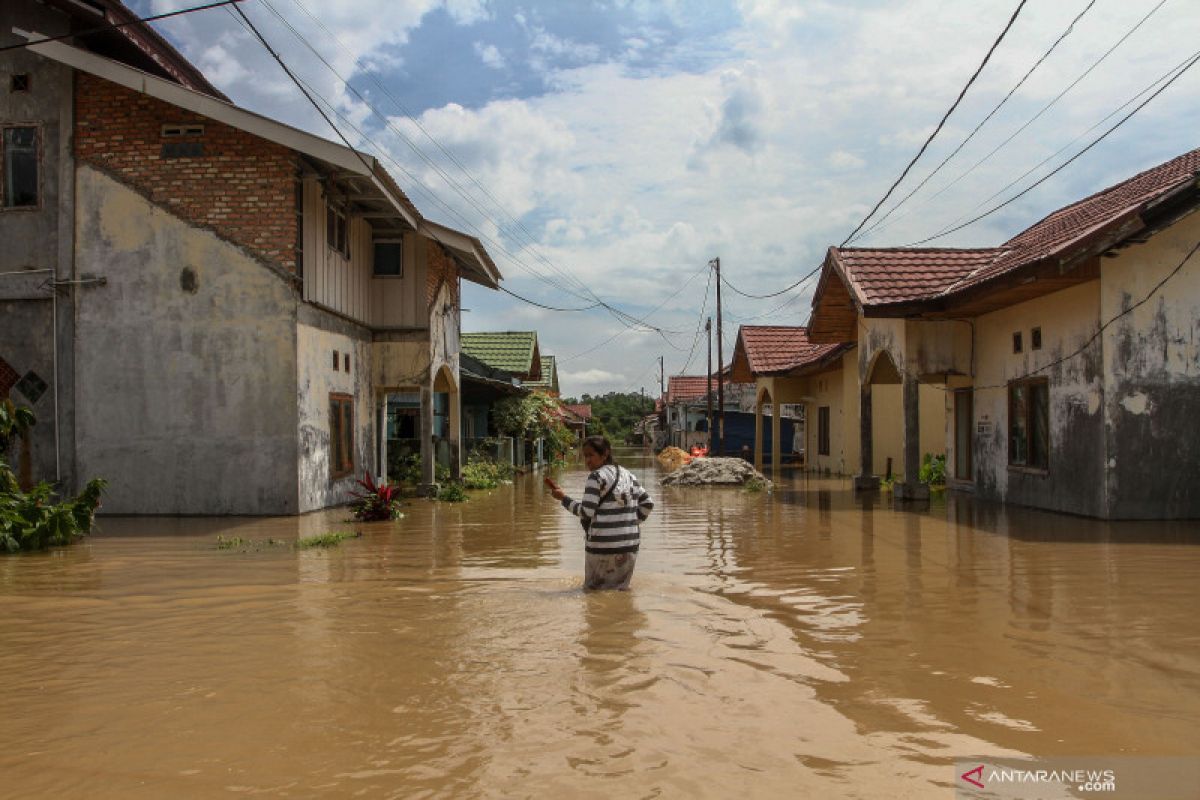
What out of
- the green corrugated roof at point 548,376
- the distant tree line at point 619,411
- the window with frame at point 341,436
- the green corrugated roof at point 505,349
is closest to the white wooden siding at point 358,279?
the window with frame at point 341,436

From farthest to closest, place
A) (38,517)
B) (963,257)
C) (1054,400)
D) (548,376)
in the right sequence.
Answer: (548,376)
(963,257)
(1054,400)
(38,517)

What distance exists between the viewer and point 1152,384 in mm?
12250

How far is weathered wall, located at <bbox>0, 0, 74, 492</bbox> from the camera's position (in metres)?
14.2

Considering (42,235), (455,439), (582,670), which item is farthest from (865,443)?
(42,235)

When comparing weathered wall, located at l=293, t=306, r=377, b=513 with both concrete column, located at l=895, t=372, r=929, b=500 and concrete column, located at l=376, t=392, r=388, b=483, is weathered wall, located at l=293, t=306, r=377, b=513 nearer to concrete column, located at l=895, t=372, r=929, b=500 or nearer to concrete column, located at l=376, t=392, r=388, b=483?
concrete column, located at l=376, t=392, r=388, b=483

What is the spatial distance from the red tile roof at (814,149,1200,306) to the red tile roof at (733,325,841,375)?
939 centimetres

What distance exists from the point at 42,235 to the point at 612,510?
37.8 feet

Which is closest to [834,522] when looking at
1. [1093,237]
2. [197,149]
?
[1093,237]

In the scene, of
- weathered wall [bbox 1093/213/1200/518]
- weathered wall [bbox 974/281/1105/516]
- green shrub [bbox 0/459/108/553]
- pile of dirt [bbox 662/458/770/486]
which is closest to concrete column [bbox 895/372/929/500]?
weathered wall [bbox 974/281/1105/516]

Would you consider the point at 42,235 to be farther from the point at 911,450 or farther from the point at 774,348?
the point at 774,348

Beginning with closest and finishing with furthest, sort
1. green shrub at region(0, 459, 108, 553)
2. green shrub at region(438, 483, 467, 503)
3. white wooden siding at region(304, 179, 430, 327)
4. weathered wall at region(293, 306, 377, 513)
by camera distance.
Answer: green shrub at region(0, 459, 108, 553) < weathered wall at region(293, 306, 377, 513) < white wooden siding at region(304, 179, 430, 327) < green shrub at region(438, 483, 467, 503)

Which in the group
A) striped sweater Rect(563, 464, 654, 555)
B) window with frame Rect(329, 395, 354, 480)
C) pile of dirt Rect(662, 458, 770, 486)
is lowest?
pile of dirt Rect(662, 458, 770, 486)

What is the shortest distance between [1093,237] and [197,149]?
12.4m

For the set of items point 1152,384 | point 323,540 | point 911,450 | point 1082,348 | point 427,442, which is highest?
point 1082,348
